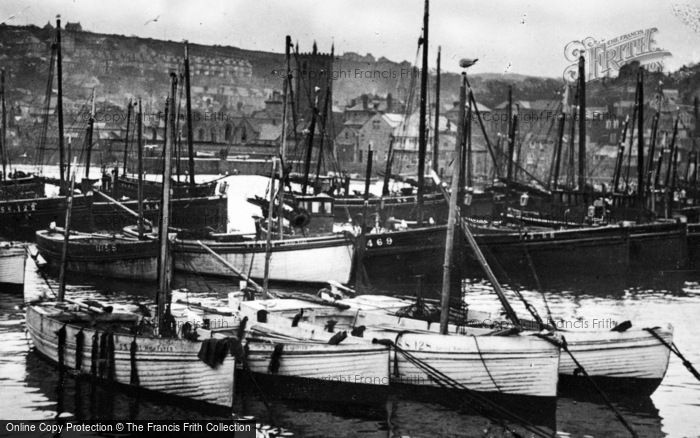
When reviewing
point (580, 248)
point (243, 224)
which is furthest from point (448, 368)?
point (243, 224)

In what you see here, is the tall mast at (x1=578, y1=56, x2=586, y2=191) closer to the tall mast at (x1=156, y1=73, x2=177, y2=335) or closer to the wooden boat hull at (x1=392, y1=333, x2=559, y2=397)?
the wooden boat hull at (x1=392, y1=333, x2=559, y2=397)

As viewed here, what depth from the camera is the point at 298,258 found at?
3497 cm

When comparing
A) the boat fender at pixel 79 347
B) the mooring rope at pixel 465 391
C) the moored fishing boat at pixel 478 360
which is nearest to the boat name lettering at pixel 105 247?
the boat fender at pixel 79 347

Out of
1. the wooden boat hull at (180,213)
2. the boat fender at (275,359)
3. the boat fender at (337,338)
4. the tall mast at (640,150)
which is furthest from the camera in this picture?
the wooden boat hull at (180,213)

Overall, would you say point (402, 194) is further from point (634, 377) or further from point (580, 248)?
point (634, 377)

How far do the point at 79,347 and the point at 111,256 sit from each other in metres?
17.1

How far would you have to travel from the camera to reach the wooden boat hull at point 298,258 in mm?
34781

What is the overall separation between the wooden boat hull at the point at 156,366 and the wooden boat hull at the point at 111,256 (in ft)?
50.5

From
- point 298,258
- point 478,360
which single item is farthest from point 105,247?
point 478,360

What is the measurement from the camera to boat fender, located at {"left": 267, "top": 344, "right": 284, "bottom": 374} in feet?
61.3

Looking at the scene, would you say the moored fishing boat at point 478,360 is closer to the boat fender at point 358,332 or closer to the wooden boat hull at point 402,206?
the boat fender at point 358,332

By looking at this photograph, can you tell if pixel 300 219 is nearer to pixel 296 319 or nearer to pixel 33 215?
pixel 296 319

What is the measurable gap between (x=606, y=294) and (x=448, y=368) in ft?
68.8

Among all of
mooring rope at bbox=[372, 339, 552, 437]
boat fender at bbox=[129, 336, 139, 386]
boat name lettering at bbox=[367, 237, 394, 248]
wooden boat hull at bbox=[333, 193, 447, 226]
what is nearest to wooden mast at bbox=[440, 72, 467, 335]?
mooring rope at bbox=[372, 339, 552, 437]
